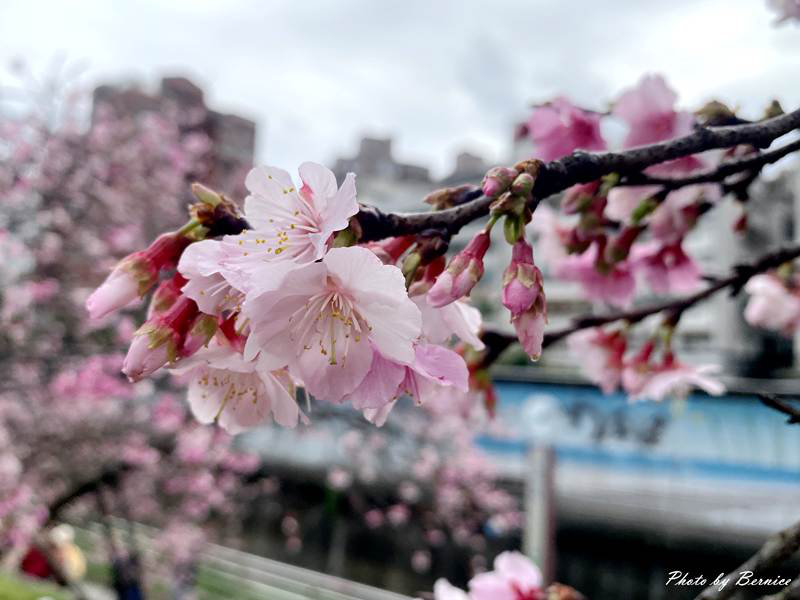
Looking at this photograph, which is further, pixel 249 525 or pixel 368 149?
pixel 368 149

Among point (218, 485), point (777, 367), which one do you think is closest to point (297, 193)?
point (218, 485)

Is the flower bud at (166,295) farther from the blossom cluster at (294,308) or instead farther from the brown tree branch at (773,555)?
the brown tree branch at (773,555)

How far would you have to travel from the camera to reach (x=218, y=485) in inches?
299

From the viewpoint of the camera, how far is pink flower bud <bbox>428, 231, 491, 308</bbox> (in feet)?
1.78

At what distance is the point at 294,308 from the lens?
510 millimetres

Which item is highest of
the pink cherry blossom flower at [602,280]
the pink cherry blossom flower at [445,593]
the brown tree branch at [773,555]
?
the pink cherry blossom flower at [602,280]

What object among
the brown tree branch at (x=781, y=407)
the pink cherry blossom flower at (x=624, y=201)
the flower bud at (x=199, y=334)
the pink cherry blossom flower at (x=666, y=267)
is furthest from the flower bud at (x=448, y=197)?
the pink cherry blossom flower at (x=666, y=267)

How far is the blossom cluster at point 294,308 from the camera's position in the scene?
49 centimetres

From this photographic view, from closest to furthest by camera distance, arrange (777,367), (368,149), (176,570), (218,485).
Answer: (176,570) → (218,485) → (777,367) → (368,149)

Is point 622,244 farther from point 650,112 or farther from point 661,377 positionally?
point 661,377

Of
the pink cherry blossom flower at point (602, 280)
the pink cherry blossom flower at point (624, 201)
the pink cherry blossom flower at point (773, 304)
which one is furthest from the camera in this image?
the pink cherry blossom flower at point (773, 304)

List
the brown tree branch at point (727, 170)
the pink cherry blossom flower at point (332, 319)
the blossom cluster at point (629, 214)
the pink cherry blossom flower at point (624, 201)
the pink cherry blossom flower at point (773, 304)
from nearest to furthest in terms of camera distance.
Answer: the pink cherry blossom flower at point (332, 319), the brown tree branch at point (727, 170), the blossom cluster at point (629, 214), the pink cherry blossom flower at point (624, 201), the pink cherry blossom flower at point (773, 304)

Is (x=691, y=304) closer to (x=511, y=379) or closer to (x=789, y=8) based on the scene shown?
(x=789, y=8)

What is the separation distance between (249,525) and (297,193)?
13918 millimetres
